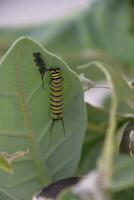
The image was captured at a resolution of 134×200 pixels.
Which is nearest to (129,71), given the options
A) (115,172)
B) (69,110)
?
(69,110)

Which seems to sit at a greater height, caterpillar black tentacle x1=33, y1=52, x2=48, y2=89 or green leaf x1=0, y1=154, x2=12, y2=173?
caterpillar black tentacle x1=33, y1=52, x2=48, y2=89

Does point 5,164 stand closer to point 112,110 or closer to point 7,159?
point 7,159

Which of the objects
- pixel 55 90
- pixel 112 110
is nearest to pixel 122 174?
pixel 112 110

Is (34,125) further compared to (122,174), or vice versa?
(34,125)

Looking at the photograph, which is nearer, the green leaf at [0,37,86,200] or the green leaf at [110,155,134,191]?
the green leaf at [110,155,134,191]

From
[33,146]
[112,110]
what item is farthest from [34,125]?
[112,110]

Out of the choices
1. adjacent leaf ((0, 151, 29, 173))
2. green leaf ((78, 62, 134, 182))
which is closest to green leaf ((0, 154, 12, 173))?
adjacent leaf ((0, 151, 29, 173))

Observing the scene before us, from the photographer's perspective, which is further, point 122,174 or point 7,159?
point 7,159

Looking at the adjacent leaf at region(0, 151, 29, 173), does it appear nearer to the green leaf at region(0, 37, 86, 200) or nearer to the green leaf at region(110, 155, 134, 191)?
the green leaf at region(0, 37, 86, 200)

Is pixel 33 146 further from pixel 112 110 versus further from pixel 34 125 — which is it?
pixel 112 110
